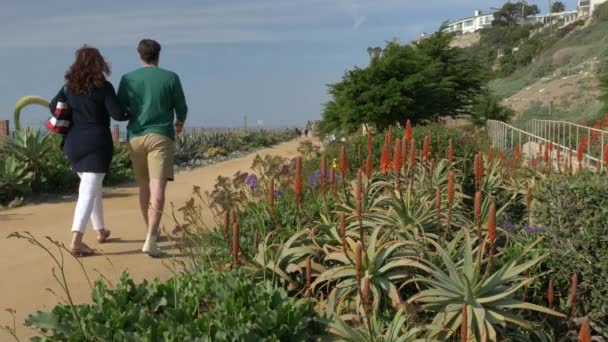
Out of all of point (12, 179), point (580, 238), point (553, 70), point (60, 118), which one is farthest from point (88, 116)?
point (553, 70)

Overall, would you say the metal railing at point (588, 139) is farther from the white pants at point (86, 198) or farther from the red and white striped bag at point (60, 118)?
the red and white striped bag at point (60, 118)

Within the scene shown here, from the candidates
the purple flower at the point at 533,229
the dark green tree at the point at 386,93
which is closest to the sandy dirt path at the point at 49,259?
the purple flower at the point at 533,229

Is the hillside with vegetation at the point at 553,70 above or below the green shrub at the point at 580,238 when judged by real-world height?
above

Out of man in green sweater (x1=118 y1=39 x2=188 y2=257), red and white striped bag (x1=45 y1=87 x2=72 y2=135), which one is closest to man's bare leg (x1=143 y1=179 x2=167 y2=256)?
man in green sweater (x1=118 y1=39 x2=188 y2=257)

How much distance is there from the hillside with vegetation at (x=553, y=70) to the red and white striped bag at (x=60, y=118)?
63.0ft

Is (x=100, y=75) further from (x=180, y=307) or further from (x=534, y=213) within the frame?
(x=534, y=213)

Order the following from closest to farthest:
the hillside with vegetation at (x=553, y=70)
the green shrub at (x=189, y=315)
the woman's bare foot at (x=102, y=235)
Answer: the green shrub at (x=189, y=315)
the woman's bare foot at (x=102, y=235)
the hillside with vegetation at (x=553, y=70)

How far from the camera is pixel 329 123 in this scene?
19.9m

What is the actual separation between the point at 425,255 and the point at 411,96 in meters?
14.2

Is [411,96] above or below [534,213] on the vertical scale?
above

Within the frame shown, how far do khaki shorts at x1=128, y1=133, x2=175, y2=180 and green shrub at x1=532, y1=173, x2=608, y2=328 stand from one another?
305cm

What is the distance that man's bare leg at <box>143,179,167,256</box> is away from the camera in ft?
16.6

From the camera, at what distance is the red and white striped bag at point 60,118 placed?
5.34m

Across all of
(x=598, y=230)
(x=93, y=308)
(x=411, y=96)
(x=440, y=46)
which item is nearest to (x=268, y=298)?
(x=93, y=308)
